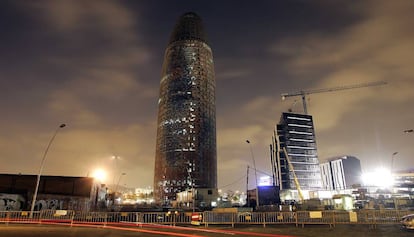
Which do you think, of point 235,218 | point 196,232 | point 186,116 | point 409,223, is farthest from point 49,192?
point 186,116

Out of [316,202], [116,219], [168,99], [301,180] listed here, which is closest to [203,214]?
[116,219]

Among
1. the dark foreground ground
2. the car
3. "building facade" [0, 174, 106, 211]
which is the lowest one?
the dark foreground ground

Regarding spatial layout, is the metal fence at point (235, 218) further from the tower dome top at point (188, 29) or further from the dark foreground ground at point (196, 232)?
the tower dome top at point (188, 29)

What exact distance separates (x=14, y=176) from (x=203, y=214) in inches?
2410

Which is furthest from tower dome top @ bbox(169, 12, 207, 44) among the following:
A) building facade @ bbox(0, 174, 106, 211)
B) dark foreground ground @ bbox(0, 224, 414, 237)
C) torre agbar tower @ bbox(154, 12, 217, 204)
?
dark foreground ground @ bbox(0, 224, 414, 237)

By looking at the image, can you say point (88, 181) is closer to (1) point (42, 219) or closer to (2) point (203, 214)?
(1) point (42, 219)

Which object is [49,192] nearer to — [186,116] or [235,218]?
[235,218]

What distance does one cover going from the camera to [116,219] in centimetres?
3519

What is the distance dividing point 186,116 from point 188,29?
55.6 meters

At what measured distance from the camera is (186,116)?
155250mm

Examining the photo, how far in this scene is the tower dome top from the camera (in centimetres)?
16938

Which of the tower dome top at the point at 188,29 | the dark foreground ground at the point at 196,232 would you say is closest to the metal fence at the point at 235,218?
the dark foreground ground at the point at 196,232

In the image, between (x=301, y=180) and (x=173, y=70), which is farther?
(x=301, y=180)

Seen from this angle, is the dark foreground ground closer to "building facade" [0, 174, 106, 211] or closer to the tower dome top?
"building facade" [0, 174, 106, 211]
